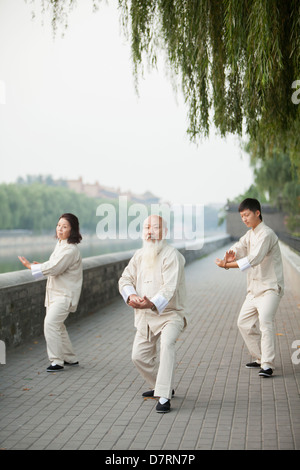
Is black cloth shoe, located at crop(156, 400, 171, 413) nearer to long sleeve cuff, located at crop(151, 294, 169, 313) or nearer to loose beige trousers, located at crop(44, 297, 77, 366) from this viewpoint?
long sleeve cuff, located at crop(151, 294, 169, 313)

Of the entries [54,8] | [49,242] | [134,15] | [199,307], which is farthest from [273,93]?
[49,242]

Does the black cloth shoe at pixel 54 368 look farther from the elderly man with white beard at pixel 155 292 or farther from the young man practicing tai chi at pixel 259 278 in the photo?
the young man practicing tai chi at pixel 259 278

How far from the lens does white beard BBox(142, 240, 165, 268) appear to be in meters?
5.70

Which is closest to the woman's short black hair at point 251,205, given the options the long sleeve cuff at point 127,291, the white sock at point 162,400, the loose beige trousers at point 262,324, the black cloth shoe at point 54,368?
the loose beige trousers at point 262,324

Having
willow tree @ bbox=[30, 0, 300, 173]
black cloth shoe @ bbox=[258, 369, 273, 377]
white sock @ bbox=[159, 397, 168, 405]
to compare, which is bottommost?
black cloth shoe @ bbox=[258, 369, 273, 377]

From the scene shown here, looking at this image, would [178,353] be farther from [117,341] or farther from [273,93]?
[273,93]

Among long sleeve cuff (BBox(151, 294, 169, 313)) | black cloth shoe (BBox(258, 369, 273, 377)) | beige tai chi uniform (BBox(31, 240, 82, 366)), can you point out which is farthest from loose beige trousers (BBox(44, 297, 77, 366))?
black cloth shoe (BBox(258, 369, 273, 377))

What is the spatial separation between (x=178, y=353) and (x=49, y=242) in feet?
333

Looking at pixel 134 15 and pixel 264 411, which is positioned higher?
pixel 134 15

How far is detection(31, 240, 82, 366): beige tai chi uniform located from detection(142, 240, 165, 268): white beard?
1.69 m

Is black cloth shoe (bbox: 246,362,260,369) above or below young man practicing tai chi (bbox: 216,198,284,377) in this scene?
below

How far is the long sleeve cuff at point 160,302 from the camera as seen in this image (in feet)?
17.9

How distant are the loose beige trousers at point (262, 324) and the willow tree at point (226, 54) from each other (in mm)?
2203

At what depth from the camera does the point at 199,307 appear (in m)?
13.2
